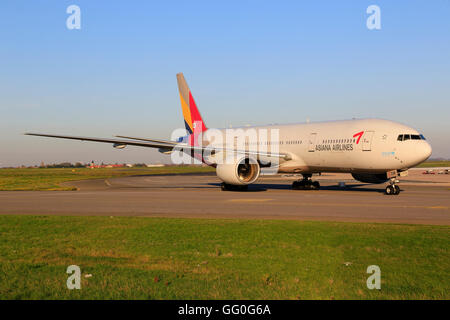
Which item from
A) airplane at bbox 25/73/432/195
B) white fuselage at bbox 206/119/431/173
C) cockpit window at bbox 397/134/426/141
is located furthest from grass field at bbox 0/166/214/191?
cockpit window at bbox 397/134/426/141

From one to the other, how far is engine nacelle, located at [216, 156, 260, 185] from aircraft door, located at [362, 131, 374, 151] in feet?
21.4

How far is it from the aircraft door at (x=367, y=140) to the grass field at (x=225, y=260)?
13.1 meters

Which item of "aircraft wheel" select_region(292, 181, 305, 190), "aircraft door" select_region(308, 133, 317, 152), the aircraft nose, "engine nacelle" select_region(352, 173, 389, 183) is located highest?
"aircraft door" select_region(308, 133, 317, 152)

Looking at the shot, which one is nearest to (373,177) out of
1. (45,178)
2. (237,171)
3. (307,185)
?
(307,185)

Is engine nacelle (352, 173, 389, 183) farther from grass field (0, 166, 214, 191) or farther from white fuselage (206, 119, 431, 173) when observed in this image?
grass field (0, 166, 214, 191)

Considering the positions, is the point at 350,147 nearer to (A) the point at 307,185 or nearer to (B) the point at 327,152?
(B) the point at 327,152

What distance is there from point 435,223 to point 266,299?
8.63 m

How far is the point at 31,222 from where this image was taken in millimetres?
12414

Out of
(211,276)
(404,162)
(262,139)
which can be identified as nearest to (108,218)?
(211,276)

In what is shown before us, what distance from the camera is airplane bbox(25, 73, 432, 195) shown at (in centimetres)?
2286

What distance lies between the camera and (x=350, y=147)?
24.5 m

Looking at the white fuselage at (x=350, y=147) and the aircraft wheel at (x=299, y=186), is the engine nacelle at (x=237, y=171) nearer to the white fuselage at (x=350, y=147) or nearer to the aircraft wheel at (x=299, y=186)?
the white fuselage at (x=350, y=147)
